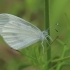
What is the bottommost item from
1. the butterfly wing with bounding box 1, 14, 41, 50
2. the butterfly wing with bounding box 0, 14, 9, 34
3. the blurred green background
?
the butterfly wing with bounding box 1, 14, 41, 50

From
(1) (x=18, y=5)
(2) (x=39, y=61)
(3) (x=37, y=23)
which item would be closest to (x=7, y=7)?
(1) (x=18, y=5)

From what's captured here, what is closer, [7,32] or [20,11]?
[7,32]

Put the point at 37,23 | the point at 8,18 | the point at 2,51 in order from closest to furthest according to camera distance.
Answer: the point at 8,18 < the point at 2,51 < the point at 37,23

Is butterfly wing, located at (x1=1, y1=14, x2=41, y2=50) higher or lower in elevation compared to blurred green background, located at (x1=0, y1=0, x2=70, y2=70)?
lower

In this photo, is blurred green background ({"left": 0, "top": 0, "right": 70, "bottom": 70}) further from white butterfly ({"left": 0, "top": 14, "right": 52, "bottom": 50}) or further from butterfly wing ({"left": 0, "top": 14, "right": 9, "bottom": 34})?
butterfly wing ({"left": 0, "top": 14, "right": 9, "bottom": 34})

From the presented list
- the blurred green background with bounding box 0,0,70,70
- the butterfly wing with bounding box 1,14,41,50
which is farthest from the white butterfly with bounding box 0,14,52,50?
the blurred green background with bounding box 0,0,70,70

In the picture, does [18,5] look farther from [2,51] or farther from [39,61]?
A: [39,61]

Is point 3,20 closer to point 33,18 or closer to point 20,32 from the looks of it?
point 20,32

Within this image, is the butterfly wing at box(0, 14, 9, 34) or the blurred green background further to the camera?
→ the blurred green background
